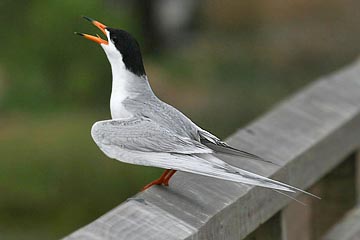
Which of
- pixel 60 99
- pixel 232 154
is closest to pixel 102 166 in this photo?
pixel 60 99

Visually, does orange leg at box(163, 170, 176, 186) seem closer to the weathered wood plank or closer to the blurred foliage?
the weathered wood plank

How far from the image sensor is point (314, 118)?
445 centimetres

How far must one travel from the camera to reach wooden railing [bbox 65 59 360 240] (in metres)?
3.02

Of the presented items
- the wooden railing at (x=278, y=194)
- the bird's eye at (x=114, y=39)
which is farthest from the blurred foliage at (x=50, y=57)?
the bird's eye at (x=114, y=39)

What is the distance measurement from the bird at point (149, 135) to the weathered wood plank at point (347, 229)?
93cm

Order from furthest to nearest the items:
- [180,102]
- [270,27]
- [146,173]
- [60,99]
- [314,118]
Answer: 1. [270,27]
2. [180,102]
3. [60,99]
4. [146,173]
5. [314,118]

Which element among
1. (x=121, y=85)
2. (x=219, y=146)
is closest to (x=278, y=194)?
(x=219, y=146)

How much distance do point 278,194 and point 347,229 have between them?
76cm

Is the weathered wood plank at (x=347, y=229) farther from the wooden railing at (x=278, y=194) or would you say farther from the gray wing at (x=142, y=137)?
the gray wing at (x=142, y=137)

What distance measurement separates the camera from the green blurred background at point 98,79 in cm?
1098

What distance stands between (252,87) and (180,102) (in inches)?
61.5

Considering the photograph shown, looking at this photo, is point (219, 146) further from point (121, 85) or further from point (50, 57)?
point (50, 57)

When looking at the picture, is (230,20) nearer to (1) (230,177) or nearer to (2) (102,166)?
(2) (102,166)

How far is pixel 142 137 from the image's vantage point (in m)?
3.51
